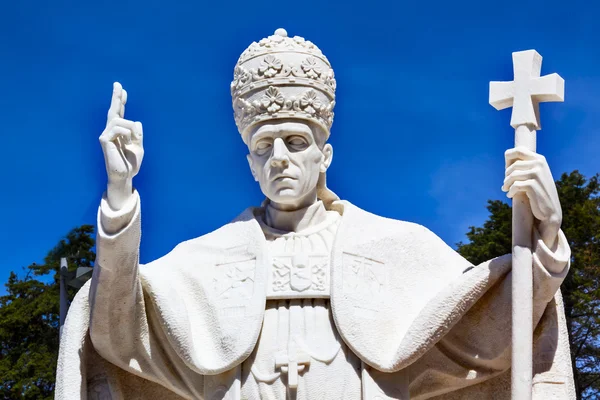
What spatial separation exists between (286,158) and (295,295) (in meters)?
1.05

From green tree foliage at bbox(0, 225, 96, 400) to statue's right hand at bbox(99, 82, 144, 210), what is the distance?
63.2ft

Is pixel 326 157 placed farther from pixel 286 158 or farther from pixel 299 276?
pixel 299 276

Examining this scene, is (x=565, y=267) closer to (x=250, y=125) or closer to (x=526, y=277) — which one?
(x=526, y=277)

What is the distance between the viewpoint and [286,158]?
35.6 ft

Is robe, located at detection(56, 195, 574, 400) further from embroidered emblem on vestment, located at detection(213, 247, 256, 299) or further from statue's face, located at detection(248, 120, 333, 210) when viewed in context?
statue's face, located at detection(248, 120, 333, 210)

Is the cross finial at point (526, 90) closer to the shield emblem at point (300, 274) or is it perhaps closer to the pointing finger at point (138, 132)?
the shield emblem at point (300, 274)

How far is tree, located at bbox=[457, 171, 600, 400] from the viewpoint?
25.4 m

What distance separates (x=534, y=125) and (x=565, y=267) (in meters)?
1.05

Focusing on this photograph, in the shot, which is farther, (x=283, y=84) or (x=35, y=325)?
(x=35, y=325)

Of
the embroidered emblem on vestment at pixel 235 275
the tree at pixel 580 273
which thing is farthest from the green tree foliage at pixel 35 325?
the embroidered emblem on vestment at pixel 235 275

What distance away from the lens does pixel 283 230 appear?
11.3 meters

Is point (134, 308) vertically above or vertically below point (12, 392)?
below

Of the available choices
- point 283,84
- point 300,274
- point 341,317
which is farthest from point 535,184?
point 283,84

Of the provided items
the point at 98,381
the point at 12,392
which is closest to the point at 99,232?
the point at 98,381
